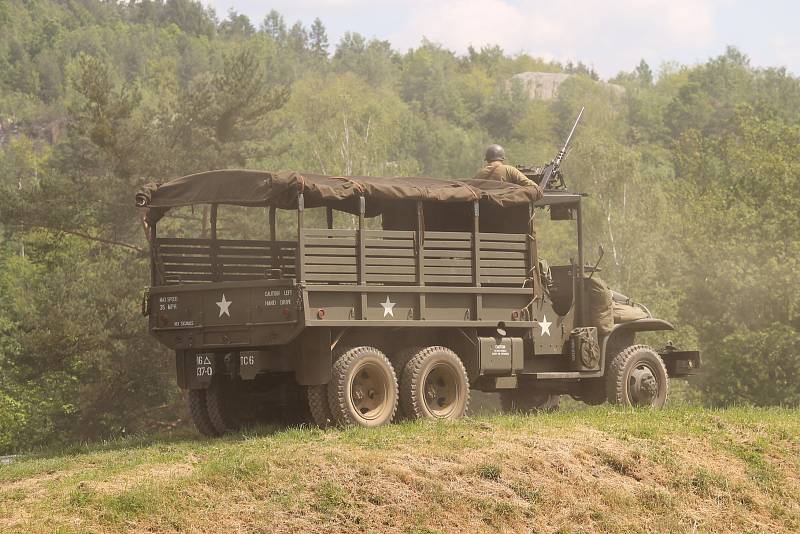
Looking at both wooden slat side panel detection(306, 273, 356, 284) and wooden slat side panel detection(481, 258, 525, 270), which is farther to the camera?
→ wooden slat side panel detection(481, 258, 525, 270)

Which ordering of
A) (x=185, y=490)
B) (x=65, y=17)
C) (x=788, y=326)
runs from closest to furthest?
(x=185, y=490), (x=788, y=326), (x=65, y=17)

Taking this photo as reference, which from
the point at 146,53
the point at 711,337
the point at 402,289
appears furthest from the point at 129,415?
the point at 146,53

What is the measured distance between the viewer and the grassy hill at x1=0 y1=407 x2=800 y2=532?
466 inches

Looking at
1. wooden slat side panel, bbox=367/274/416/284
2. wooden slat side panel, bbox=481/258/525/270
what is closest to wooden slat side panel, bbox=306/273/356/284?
wooden slat side panel, bbox=367/274/416/284

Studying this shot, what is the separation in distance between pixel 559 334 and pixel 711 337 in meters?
30.5

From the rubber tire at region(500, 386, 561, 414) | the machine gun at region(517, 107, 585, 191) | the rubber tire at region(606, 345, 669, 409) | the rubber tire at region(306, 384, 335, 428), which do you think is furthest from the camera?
the rubber tire at region(500, 386, 561, 414)

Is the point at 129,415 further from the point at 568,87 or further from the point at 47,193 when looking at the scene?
the point at 568,87

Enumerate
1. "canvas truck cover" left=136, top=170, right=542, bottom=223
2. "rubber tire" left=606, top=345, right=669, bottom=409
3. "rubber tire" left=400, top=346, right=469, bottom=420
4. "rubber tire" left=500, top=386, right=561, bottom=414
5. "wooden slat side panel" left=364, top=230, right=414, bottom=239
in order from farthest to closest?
"rubber tire" left=500, top=386, right=561, bottom=414, "rubber tire" left=606, top=345, right=669, bottom=409, "rubber tire" left=400, top=346, right=469, bottom=420, "wooden slat side panel" left=364, top=230, right=414, bottom=239, "canvas truck cover" left=136, top=170, right=542, bottom=223

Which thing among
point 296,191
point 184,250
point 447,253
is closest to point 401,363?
point 447,253

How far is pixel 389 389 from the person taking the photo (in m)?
Answer: 15.7

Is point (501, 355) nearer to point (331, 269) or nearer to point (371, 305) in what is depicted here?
point (371, 305)

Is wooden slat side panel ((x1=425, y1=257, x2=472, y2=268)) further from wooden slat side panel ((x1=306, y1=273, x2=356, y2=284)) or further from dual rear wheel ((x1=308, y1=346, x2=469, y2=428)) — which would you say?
wooden slat side panel ((x1=306, y1=273, x2=356, y2=284))

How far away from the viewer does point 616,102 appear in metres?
134

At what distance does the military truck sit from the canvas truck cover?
0.07 feet
